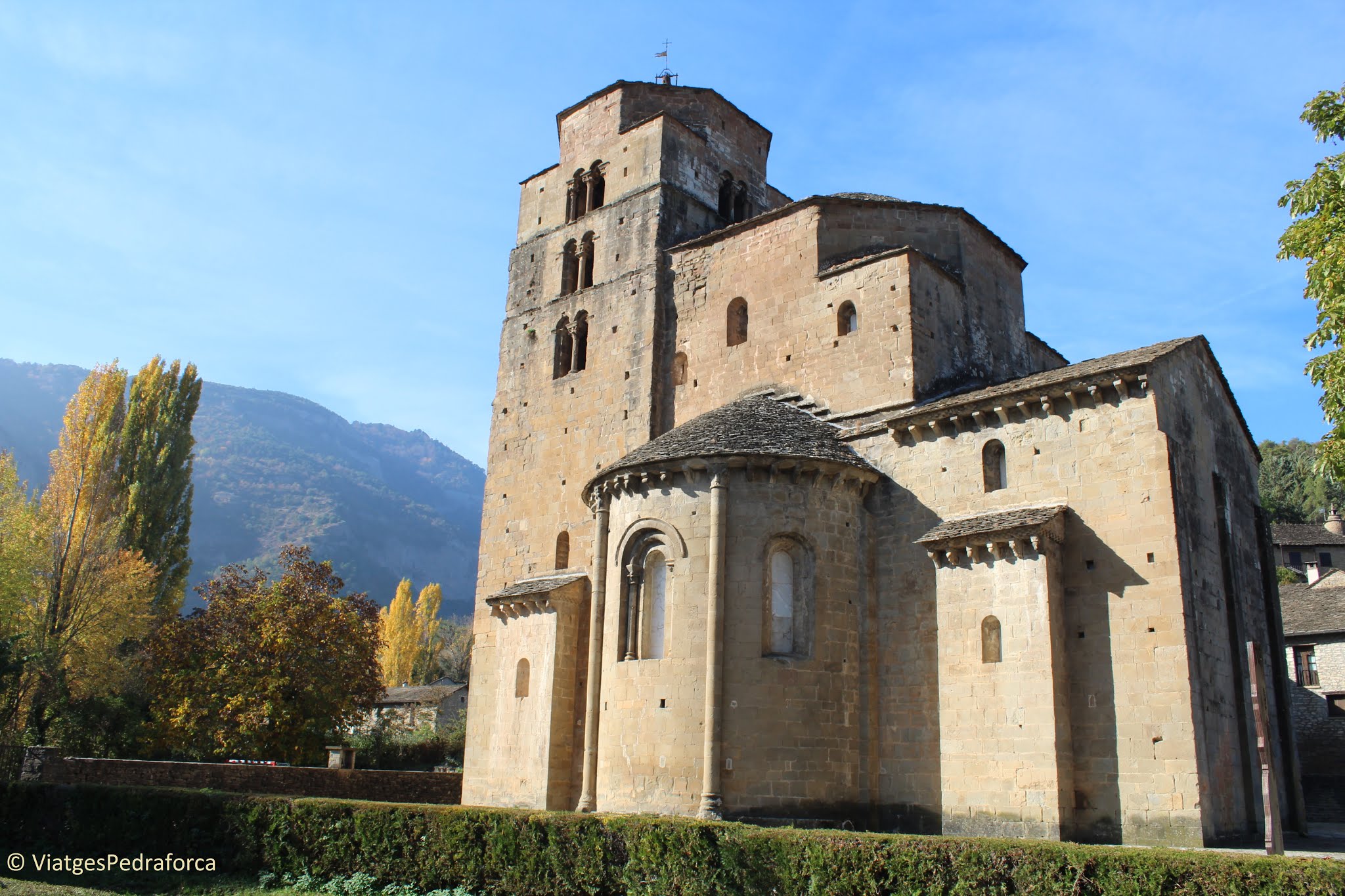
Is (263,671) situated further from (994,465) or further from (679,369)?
(994,465)

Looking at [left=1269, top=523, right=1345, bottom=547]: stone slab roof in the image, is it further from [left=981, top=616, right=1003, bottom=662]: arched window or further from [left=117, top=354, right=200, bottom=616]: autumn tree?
[left=117, top=354, right=200, bottom=616]: autumn tree

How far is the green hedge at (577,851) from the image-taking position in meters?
10.7

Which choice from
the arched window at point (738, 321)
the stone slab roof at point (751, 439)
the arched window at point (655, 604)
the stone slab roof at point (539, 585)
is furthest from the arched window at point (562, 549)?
the arched window at point (738, 321)

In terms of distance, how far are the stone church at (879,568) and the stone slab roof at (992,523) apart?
0.22 feet

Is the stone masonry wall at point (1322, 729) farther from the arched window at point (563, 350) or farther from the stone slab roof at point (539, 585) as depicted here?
the arched window at point (563, 350)

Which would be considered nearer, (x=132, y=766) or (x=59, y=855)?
(x=59, y=855)

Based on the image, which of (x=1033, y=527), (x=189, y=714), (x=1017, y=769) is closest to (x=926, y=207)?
(x=1033, y=527)

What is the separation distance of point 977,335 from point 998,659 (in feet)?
30.4

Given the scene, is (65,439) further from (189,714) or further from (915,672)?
(915,672)

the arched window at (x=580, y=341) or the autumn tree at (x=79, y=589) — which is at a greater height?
the arched window at (x=580, y=341)

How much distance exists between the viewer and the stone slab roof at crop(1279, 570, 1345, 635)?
33.5 m

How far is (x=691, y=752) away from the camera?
17.8m

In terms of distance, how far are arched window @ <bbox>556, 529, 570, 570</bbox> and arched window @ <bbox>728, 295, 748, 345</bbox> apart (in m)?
6.71

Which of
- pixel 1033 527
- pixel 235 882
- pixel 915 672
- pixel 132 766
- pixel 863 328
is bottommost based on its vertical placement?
pixel 235 882
